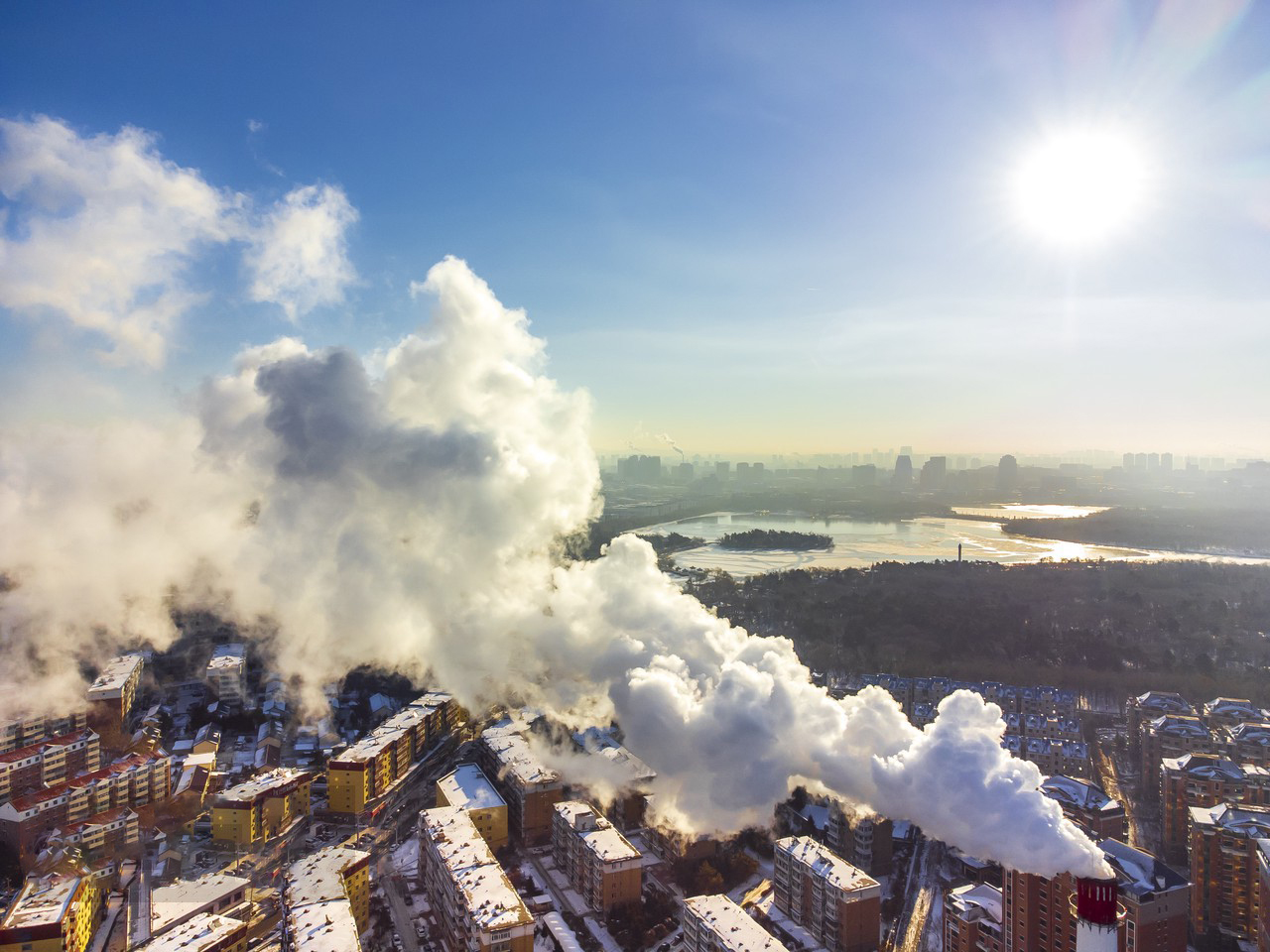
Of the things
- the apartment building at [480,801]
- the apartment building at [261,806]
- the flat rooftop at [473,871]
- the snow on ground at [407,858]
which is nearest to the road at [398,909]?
the snow on ground at [407,858]

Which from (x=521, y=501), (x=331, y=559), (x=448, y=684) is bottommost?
(x=448, y=684)

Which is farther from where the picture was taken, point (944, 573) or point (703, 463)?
point (703, 463)

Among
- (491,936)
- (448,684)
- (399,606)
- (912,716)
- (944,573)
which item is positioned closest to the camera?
(491,936)

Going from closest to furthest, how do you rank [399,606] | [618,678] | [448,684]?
[618,678]
[399,606]
[448,684]

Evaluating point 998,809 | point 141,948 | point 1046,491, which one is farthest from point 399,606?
point 1046,491

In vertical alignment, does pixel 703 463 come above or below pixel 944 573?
above

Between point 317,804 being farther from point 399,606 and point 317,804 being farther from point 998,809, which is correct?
point 998,809

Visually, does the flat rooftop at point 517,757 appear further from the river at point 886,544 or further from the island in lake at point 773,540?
the island in lake at point 773,540
